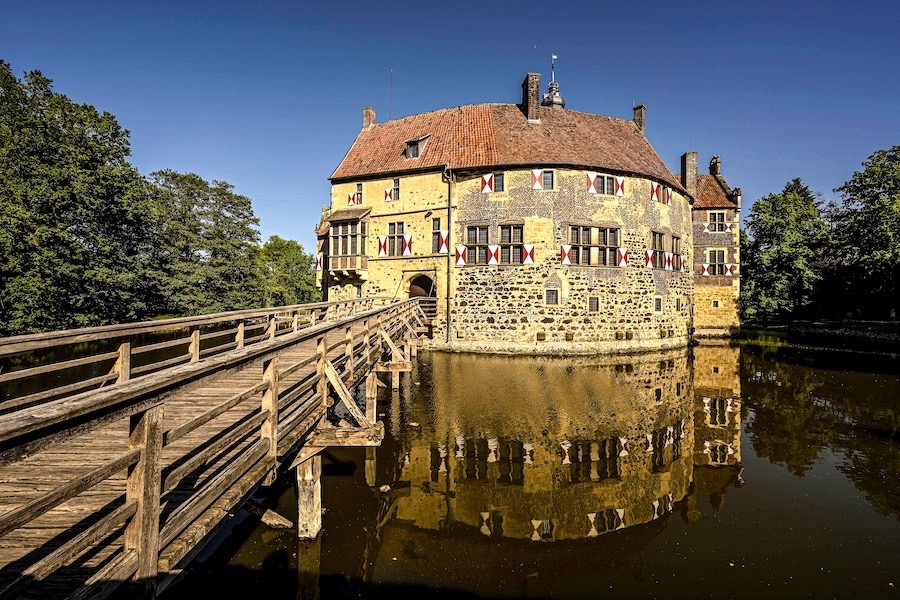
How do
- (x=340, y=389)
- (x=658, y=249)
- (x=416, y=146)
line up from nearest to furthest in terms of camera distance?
(x=340, y=389), (x=658, y=249), (x=416, y=146)

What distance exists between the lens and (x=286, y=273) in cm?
4594

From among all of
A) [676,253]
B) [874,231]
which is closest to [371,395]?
[676,253]

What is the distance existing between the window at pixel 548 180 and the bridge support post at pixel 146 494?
21.5 meters

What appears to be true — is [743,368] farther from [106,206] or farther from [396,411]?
[106,206]

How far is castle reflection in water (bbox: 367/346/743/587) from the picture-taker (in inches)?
239

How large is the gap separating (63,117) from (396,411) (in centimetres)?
2318

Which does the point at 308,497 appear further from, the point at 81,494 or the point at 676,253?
the point at 676,253

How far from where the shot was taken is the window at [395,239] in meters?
24.2

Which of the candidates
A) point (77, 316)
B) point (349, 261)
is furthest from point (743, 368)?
point (77, 316)

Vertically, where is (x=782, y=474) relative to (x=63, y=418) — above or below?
below

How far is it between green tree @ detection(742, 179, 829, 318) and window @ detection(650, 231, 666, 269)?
16411 mm

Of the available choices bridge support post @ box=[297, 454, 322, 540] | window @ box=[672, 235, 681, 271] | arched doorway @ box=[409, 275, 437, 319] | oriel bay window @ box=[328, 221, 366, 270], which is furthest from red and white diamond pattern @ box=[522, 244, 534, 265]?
bridge support post @ box=[297, 454, 322, 540]

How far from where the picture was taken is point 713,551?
606 centimetres

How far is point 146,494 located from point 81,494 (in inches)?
57.3
